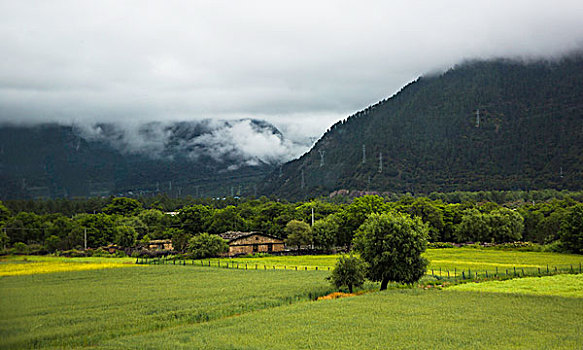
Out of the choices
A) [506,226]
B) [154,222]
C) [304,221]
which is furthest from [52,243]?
[506,226]

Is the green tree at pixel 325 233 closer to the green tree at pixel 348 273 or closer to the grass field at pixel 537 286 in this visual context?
the grass field at pixel 537 286

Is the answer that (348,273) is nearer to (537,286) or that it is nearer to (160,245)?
(537,286)

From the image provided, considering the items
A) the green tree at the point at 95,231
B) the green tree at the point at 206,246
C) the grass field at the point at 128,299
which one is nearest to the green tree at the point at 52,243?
the green tree at the point at 95,231

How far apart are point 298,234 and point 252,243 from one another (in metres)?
10.3

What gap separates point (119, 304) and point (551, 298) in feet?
117

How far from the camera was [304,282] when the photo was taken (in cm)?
5569

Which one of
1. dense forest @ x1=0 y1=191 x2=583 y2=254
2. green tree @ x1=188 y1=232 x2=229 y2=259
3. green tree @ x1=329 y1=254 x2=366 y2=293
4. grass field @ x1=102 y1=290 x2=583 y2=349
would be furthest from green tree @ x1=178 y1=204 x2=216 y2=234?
grass field @ x1=102 y1=290 x2=583 y2=349

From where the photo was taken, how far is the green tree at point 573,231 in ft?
284

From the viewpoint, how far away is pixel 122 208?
164 metres

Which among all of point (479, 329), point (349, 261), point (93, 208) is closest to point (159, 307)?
point (349, 261)

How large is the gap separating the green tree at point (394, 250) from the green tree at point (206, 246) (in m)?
47.9

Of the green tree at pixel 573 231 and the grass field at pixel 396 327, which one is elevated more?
the green tree at pixel 573 231

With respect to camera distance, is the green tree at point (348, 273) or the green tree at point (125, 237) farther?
the green tree at point (125, 237)

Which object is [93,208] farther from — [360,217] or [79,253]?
[360,217]
